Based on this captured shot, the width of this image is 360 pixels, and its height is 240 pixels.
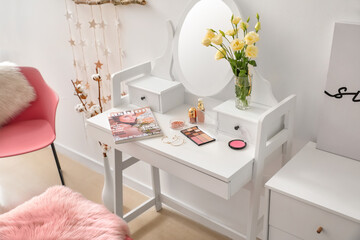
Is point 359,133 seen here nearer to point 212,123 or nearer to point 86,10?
point 212,123

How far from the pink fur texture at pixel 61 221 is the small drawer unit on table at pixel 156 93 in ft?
1.96

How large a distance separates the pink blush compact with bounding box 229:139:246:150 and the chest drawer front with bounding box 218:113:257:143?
3 centimetres

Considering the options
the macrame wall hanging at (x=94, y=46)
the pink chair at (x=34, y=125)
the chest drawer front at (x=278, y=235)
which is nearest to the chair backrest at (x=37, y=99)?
the pink chair at (x=34, y=125)

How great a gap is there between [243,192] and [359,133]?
77 centimetres

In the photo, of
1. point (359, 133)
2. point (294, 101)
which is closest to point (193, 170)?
point (294, 101)

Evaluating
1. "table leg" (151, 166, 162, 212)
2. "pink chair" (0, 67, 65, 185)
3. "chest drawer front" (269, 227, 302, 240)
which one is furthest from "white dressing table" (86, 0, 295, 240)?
Result: "pink chair" (0, 67, 65, 185)

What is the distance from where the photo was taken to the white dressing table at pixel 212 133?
64.5 inches

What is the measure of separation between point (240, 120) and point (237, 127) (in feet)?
0.12

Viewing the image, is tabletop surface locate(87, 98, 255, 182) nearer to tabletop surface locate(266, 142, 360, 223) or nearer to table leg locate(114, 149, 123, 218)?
tabletop surface locate(266, 142, 360, 223)

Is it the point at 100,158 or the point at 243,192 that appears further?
the point at 100,158

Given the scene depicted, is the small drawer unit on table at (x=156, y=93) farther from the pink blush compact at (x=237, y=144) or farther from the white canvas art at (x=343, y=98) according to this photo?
the white canvas art at (x=343, y=98)

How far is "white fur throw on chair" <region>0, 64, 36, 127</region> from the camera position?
2658 millimetres

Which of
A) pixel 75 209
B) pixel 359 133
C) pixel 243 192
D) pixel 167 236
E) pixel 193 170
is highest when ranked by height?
pixel 359 133

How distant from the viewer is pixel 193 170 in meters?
1.68
